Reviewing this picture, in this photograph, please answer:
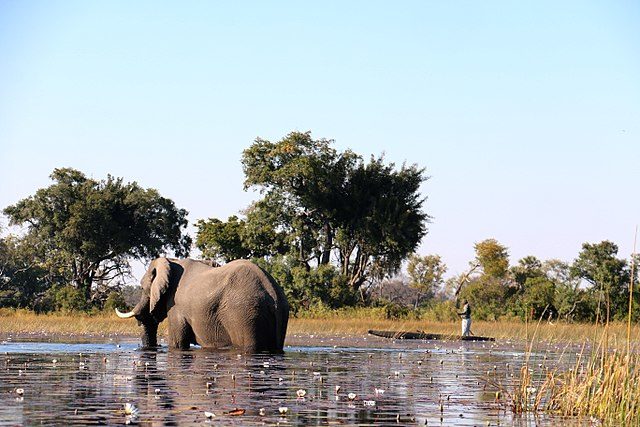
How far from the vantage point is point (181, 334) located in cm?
2797

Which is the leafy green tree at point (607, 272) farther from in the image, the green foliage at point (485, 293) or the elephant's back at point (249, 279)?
the elephant's back at point (249, 279)

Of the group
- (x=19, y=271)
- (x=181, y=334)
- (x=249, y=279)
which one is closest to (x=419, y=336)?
(x=181, y=334)

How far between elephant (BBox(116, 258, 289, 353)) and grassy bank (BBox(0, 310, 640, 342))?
33.8 feet

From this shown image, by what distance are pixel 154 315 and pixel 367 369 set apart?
9.48m

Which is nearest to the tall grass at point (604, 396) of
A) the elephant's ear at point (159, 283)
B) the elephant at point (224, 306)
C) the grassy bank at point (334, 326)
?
the elephant at point (224, 306)

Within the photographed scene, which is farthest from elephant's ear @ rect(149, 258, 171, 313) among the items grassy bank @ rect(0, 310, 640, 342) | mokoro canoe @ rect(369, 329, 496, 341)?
mokoro canoe @ rect(369, 329, 496, 341)

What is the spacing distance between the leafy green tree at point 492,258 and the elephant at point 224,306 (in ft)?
177

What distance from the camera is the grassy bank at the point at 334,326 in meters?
40.5

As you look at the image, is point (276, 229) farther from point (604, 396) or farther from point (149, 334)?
point (604, 396)

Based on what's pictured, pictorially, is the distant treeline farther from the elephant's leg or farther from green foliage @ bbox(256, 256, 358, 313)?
the elephant's leg

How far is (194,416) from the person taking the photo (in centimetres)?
1300

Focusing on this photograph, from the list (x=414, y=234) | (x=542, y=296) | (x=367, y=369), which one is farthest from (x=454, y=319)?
(x=367, y=369)

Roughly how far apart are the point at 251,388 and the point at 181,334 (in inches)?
458

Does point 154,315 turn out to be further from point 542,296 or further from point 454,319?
point 542,296
